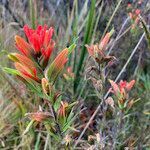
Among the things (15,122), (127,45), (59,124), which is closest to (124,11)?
(127,45)

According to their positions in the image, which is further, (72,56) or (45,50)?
(72,56)

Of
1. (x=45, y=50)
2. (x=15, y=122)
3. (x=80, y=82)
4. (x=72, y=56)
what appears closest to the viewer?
(x=45, y=50)

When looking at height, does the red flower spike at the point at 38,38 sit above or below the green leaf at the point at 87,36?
above

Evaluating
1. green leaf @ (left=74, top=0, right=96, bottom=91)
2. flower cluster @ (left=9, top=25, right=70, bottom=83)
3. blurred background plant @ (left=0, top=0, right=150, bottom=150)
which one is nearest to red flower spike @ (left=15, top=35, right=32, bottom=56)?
flower cluster @ (left=9, top=25, right=70, bottom=83)

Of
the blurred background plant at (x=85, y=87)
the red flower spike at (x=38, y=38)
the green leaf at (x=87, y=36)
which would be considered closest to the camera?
the red flower spike at (x=38, y=38)

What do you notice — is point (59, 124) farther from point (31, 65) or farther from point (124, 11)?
point (124, 11)

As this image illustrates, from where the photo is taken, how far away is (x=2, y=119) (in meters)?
1.87

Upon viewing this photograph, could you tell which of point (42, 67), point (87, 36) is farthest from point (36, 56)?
point (87, 36)

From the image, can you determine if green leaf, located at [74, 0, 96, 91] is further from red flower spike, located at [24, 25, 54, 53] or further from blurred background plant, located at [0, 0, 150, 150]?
red flower spike, located at [24, 25, 54, 53]

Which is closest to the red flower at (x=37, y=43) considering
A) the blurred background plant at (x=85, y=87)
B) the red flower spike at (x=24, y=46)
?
the red flower spike at (x=24, y=46)

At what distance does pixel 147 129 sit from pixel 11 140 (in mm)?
647

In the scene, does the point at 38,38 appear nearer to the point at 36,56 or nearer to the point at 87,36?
the point at 36,56

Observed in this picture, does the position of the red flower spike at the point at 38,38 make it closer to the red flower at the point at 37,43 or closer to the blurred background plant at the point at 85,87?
the red flower at the point at 37,43

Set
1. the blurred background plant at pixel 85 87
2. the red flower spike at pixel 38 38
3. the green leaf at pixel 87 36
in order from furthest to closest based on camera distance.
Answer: the green leaf at pixel 87 36 → the blurred background plant at pixel 85 87 → the red flower spike at pixel 38 38
